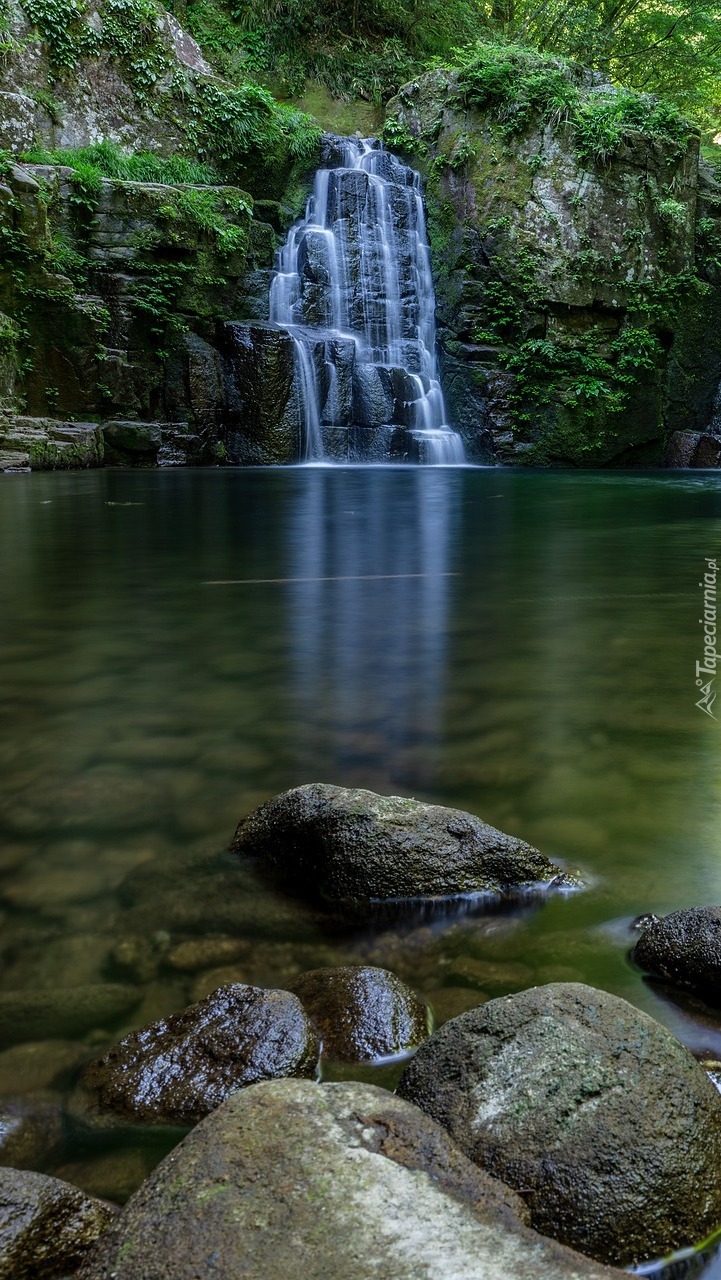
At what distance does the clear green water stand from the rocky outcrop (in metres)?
11.7

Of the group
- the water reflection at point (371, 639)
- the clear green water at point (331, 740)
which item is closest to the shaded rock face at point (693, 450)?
→ the water reflection at point (371, 639)

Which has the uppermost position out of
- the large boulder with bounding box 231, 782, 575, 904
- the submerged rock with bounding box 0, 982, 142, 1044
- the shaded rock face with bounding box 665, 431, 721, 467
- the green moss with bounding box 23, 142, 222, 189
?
the green moss with bounding box 23, 142, 222, 189

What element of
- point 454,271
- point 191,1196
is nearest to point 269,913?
point 191,1196

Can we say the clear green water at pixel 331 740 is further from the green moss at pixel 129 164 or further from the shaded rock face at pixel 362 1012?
the green moss at pixel 129 164

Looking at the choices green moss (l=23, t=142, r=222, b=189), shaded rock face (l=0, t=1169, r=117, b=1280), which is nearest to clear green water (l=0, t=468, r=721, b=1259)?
shaded rock face (l=0, t=1169, r=117, b=1280)

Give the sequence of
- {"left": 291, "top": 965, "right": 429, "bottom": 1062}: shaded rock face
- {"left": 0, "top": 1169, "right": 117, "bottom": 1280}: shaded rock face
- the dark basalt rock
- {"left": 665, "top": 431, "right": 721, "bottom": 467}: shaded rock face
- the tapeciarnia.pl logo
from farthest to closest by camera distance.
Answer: {"left": 665, "top": 431, "right": 721, "bottom": 467}: shaded rock face < the tapeciarnia.pl logo < {"left": 291, "top": 965, "right": 429, "bottom": 1062}: shaded rock face < the dark basalt rock < {"left": 0, "top": 1169, "right": 117, "bottom": 1280}: shaded rock face

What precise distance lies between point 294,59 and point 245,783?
26.2 meters

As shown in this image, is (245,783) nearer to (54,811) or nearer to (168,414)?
(54,811)

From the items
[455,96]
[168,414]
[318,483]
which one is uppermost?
[455,96]

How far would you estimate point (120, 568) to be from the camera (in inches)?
212

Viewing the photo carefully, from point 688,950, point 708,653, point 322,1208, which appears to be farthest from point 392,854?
point 708,653

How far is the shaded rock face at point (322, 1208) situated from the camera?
2.72 ft

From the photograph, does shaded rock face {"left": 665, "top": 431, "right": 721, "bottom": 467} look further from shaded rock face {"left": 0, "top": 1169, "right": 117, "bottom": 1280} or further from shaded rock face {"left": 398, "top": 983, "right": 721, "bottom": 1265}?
shaded rock face {"left": 0, "top": 1169, "right": 117, "bottom": 1280}

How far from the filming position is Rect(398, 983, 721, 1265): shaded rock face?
1030 millimetres
